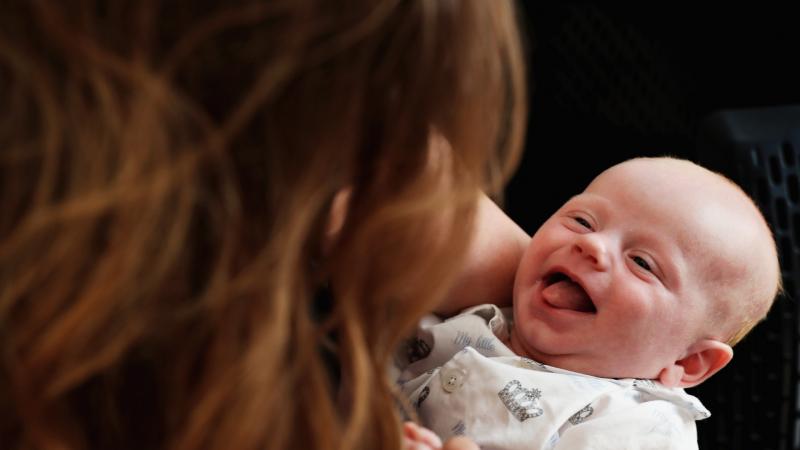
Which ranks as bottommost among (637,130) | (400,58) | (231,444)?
(637,130)

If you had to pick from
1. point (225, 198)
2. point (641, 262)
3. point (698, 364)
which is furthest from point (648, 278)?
point (225, 198)

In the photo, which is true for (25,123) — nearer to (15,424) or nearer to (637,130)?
(15,424)

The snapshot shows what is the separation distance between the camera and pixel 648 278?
868mm

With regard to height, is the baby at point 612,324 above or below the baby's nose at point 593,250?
below

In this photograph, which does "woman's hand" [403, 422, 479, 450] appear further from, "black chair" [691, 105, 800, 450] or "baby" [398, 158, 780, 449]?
"black chair" [691, 105, 800, 450]

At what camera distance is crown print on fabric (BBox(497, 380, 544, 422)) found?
31.1 inches

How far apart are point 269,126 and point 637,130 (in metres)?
0.81

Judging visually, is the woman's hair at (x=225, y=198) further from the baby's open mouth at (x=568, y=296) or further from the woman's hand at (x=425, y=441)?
the baby's open mouth at (x=568, y=296)

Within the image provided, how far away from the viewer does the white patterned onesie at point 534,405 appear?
0.78 meters

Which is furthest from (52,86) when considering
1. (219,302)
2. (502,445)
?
(502,445)

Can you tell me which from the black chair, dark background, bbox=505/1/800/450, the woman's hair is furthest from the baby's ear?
the woman's hair

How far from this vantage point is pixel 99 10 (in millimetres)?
403

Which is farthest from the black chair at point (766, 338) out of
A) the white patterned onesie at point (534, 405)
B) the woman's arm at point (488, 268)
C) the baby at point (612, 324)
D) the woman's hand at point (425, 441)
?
the woman's hand at point (425, 441)

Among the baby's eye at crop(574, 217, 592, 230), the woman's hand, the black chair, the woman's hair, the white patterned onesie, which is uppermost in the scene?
the woman's hair
